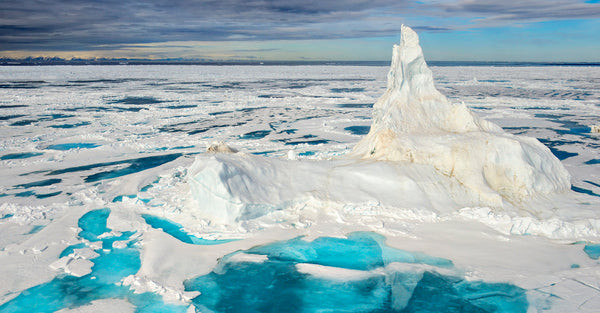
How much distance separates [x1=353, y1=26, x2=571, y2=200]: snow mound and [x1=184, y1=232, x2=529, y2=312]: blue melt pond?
2.50m

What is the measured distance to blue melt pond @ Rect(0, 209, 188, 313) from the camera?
429 cm

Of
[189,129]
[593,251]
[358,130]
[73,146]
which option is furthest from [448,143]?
[73,146]

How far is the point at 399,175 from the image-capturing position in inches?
281

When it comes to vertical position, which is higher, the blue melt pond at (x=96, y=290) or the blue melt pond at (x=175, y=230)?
the blue melt pond at (x=175, y=230)

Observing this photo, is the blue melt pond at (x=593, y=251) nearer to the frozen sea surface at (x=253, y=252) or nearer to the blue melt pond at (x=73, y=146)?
the frozen sea surface at (x=253, y=252)

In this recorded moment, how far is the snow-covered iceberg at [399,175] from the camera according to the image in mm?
6551

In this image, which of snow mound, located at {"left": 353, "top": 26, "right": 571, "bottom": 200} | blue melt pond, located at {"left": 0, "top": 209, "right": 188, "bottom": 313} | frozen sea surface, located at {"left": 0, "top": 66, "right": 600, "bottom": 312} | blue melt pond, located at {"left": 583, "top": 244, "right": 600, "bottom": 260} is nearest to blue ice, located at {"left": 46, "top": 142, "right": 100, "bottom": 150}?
frozen sea surface, located at {"left": 0, "top": 66, "right": 600, "bottom": 312}

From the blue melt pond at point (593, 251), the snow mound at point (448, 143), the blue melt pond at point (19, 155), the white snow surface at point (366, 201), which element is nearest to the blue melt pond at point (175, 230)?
the white snow surface at point (366, 201)

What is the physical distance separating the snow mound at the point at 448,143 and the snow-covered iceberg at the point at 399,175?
0.06 feet

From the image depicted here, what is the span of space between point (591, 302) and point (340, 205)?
11.3ft

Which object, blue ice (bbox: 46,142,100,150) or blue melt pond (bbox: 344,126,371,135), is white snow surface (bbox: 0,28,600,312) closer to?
blue ice (bbox: 46,142,100,150)

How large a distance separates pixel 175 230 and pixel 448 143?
4937mm

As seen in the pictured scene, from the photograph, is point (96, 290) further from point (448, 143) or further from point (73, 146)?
point (73, 146)

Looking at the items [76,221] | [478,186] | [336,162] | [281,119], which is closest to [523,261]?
[478,186]
